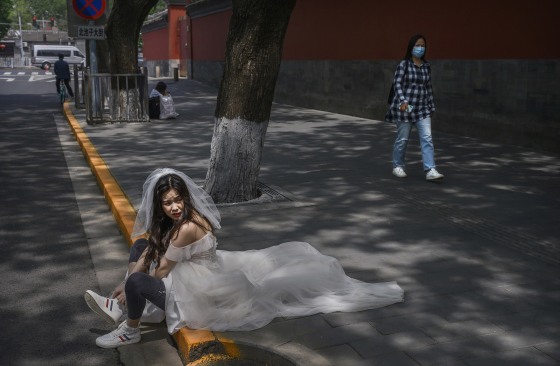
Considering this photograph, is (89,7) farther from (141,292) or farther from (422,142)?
(141,292)

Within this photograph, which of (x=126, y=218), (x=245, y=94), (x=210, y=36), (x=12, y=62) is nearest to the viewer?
(x=126, y=218)

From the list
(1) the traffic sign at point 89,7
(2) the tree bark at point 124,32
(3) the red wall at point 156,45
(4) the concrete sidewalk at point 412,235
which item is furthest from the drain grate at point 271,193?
(3) the red wall at point 156,45

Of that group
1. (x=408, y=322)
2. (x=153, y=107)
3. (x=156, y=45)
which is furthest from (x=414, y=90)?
(x=156, y=45)

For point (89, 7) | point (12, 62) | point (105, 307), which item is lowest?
point (105, 307)

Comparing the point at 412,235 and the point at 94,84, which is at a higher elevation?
the point at 94,84

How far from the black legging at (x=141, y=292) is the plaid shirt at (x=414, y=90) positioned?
465 centimetres

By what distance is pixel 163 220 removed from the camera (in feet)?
12.5

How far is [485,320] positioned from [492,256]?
122 centimetres

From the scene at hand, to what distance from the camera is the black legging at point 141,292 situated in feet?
11.9

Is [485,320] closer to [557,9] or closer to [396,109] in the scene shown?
[396,109]

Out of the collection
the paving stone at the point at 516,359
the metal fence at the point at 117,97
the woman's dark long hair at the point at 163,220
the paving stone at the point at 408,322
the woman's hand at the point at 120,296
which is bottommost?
the paving stone at the point at 516,359

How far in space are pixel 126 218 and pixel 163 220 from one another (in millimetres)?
2190

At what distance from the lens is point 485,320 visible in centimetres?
366

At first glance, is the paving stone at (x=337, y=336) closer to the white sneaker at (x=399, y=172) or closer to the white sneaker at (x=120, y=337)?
the white sneaker at (x=120, y=337)
